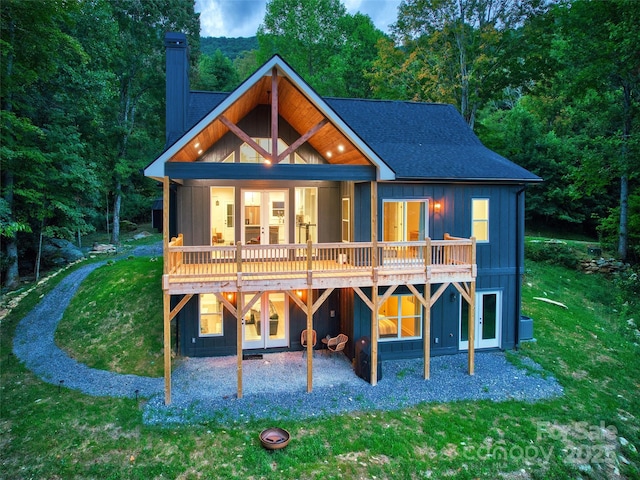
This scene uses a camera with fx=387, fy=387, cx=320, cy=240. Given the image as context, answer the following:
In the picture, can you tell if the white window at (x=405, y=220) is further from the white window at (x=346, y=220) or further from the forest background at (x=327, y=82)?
the forest background at (x=327, y=82)

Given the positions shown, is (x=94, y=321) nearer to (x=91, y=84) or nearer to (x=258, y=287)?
(x=258, y=287)

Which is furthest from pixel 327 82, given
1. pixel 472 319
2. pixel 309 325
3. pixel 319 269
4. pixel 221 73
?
pixel 309 325

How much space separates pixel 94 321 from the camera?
1340 cm

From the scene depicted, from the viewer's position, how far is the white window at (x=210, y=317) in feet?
39.1

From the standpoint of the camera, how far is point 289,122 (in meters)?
12.0

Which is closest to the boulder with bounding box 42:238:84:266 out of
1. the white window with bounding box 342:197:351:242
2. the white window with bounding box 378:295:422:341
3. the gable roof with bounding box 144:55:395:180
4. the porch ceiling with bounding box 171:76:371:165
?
the porch ceiling with bounding box 171:76:371:165

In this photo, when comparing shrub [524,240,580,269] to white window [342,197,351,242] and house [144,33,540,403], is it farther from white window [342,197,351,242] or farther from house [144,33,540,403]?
white window [342,197,351,242]

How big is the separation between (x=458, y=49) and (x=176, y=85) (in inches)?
675

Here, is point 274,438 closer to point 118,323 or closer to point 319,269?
point 319,269

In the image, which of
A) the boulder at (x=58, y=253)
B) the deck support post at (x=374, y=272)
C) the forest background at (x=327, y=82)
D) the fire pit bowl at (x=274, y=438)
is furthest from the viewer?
the boulder at (x=58, y=253)

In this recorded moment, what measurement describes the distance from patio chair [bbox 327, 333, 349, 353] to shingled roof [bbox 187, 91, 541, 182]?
5044 mm

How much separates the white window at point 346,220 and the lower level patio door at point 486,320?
4.19m

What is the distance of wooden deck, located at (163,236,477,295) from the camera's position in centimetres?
942

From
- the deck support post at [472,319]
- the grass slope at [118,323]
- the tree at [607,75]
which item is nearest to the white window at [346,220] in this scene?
the deck support post at [472,319]
